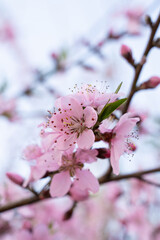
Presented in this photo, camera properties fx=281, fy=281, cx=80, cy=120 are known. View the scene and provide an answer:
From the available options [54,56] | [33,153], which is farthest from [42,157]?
[54,56]

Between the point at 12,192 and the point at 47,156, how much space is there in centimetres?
117

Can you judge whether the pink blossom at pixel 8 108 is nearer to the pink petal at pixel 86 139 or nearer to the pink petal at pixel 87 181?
the pink petal at pixel 87 181

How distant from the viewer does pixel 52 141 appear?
0.94m

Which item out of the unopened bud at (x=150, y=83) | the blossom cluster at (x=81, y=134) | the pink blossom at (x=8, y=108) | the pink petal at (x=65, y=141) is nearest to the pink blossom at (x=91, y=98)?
the blossom cluster at (x=81, y=134)

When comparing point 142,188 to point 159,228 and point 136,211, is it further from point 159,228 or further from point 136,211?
point 159,228

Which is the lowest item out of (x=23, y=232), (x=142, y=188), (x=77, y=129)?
(x=142, y=188)

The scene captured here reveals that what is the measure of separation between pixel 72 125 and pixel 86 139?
0.11 metres

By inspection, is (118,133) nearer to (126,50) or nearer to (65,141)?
(65,141)

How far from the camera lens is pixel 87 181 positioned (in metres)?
1.02

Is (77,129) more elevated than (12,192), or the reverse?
(77,129)

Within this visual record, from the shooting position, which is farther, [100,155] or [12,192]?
[12,192]

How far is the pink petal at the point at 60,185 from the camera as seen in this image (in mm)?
1009

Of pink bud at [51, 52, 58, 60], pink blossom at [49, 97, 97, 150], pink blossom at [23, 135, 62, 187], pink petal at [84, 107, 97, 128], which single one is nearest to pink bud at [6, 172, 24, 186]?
pink blossom at [23, 135, 62, 187]

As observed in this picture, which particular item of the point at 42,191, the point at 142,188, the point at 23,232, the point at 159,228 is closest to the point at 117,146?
the point at 42,191
